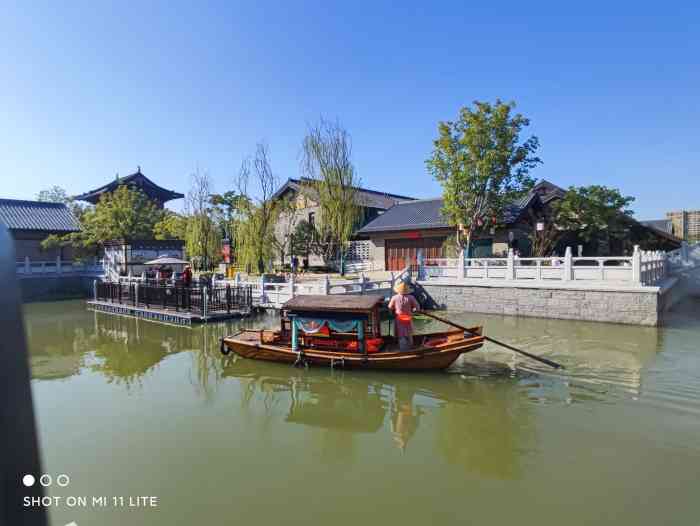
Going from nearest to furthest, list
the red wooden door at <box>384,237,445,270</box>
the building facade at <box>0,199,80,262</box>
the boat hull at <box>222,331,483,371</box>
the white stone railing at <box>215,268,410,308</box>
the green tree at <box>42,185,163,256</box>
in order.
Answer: the boat hull at <box>222,331,483,371</box>
the white stone railing at <box>215,268,410,308</box>
the red wooden door at <box>384,237,445,270</box>
the green tree at <box>42,185,163,256</box>
the building facade at <box>0,199,80,262</box>

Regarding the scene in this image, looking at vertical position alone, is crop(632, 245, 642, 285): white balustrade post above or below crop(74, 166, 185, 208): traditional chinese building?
below

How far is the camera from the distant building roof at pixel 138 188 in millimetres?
31141

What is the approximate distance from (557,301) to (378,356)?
8.02m

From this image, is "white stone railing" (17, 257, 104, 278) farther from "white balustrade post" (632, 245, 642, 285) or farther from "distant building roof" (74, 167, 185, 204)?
"white balustrade post" (632, 245, 642, 285)

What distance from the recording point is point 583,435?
225 inches

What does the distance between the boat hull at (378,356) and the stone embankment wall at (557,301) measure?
6728 millimetres

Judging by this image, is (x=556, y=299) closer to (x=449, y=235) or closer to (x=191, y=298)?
(x=449, y=235)

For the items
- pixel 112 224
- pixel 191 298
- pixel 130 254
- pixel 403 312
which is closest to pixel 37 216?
pixel 112 224

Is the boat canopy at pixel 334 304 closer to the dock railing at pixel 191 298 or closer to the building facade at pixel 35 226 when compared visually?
the dock railing at pixel 191 298

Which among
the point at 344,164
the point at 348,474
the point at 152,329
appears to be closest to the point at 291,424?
the point at 348,474

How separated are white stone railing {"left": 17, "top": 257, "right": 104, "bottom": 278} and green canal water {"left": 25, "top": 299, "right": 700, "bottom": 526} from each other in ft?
49.1

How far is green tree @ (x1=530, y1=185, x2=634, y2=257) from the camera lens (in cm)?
1925

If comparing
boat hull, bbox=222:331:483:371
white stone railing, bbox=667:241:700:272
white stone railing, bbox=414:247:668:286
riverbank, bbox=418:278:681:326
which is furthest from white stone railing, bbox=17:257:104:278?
white stone railing, bbox=667:241:700:272

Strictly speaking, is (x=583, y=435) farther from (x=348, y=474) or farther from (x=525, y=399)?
(x=348, y=474)
